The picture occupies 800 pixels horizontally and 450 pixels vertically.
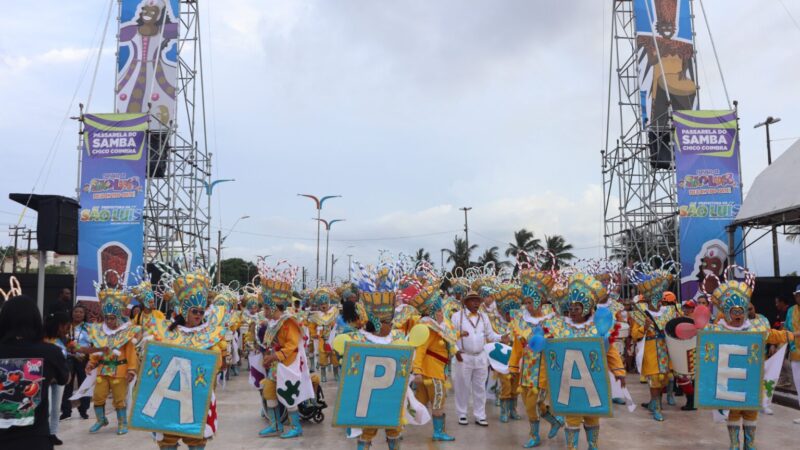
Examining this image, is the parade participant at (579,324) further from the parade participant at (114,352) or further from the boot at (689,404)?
the parade participant at (114,352)

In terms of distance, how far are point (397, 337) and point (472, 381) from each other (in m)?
2.79

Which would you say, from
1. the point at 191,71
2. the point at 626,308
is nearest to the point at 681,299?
the point at 626,308

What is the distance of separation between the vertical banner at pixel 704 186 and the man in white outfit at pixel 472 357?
12.8 meters

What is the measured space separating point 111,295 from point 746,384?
24.0 feet

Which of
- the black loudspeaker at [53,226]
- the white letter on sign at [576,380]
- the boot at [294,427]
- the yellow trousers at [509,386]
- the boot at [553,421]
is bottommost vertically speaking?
the boot at [294,427]

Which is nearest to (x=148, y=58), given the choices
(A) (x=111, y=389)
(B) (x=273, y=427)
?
(A) (x=111, y=389)

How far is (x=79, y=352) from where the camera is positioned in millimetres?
7605

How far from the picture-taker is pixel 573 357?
5980mm

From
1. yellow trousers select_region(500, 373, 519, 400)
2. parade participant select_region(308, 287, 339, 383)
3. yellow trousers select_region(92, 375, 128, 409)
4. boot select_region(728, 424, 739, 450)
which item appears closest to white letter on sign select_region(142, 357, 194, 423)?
yellow trousers select_region(92, 375, 128, 409)

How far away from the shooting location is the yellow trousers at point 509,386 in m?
8.18

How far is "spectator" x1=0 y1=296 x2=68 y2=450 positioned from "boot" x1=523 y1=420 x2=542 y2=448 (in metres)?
4.93

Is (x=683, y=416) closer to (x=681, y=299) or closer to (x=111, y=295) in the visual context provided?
(x=111, y=295)

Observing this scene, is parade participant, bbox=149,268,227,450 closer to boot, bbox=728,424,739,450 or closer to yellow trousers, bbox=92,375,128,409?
yellow trousers, bbox=92,375,128,409

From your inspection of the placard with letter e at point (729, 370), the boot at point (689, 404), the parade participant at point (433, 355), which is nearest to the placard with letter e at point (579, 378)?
the placard with letter e at point (729, 370)
